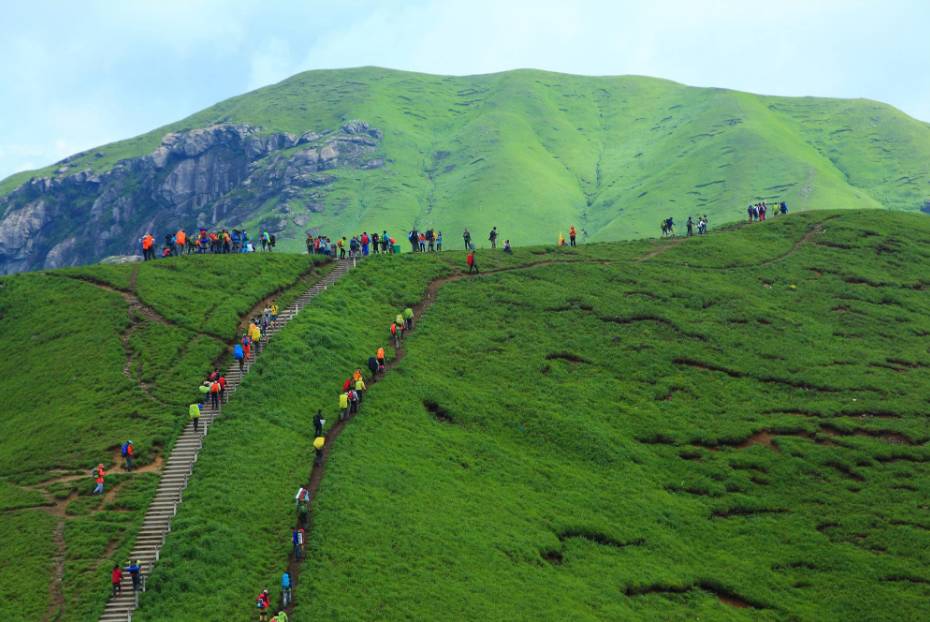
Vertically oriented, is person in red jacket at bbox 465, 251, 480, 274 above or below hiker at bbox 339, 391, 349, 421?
above

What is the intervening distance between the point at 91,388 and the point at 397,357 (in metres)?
23.6

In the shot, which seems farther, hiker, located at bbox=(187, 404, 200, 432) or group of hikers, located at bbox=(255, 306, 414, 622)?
hiker, located at bbox=(187, 404, 200, 432)

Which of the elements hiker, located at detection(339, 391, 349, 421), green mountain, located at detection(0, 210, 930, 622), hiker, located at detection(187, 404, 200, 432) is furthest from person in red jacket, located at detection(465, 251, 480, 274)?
hiker, located at detection(187, 404, 200, 432)

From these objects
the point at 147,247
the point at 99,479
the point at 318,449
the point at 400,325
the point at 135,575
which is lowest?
the point at 135,575

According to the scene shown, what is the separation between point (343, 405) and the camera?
6081 centimetres

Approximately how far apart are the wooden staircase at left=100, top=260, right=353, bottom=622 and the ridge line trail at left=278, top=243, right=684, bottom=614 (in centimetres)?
741

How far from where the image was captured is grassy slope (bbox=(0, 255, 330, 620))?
4697 centimetres

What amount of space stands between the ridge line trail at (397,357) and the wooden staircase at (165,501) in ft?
24.3

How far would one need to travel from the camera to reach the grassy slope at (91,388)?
154 ft

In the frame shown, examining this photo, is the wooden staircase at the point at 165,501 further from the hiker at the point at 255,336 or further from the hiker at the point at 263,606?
the hiker at the point at 263,606

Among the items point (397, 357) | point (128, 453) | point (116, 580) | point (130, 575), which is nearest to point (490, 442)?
point (397, 357)

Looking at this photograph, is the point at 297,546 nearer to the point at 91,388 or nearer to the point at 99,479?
the point at 99,479

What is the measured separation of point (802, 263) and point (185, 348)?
2774 inches

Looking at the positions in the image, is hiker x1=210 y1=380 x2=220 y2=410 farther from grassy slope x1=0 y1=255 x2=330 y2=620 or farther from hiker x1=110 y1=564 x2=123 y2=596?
hiker x1=110 y1=564 x2=123 y2=596
